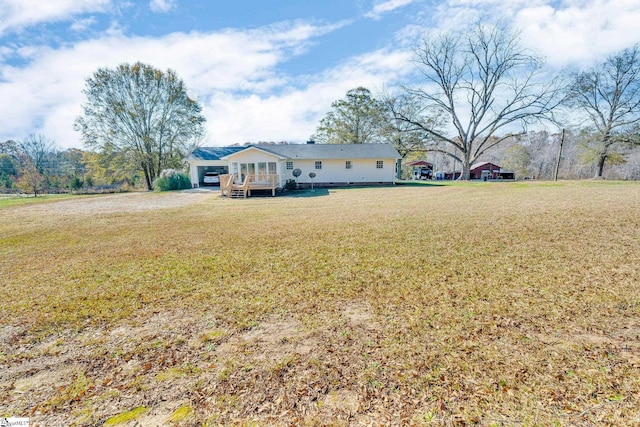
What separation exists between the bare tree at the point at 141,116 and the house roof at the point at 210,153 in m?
3.63

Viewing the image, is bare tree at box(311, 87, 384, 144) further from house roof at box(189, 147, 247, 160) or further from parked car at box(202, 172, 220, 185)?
parked car at box(202, 172, 220, 185)

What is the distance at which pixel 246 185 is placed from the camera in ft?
54.1

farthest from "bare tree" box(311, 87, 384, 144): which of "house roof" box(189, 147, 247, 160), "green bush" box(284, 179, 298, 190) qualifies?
"green bush" box(284, 179, 298, 190)

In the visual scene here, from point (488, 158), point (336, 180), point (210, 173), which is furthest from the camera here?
point (488, 158)

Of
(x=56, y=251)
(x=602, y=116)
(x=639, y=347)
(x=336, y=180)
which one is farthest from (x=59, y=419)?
(x=602, y=116)

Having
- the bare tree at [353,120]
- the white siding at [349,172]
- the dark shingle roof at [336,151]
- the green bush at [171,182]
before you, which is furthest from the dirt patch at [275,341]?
the bare tree at [353,120]

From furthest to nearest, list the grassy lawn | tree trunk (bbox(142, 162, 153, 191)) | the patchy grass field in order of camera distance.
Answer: tree trunk (bbox(142, 162, 153, 191)), the grassy lawn, the patchy grass field

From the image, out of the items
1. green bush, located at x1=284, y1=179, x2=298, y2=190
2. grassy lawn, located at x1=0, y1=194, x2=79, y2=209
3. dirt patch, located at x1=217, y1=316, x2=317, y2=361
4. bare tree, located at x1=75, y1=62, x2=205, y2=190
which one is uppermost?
bare tree, located at x1=75, y1=62, x2=205, y2=190

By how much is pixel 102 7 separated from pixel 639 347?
48.9 ft

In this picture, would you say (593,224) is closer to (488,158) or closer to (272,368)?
(272,368)

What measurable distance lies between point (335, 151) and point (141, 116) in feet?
60.8

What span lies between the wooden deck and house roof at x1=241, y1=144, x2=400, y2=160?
16.3 ft

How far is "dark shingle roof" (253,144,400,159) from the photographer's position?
75.6 feet

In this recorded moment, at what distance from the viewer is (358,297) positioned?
3.46 meters
